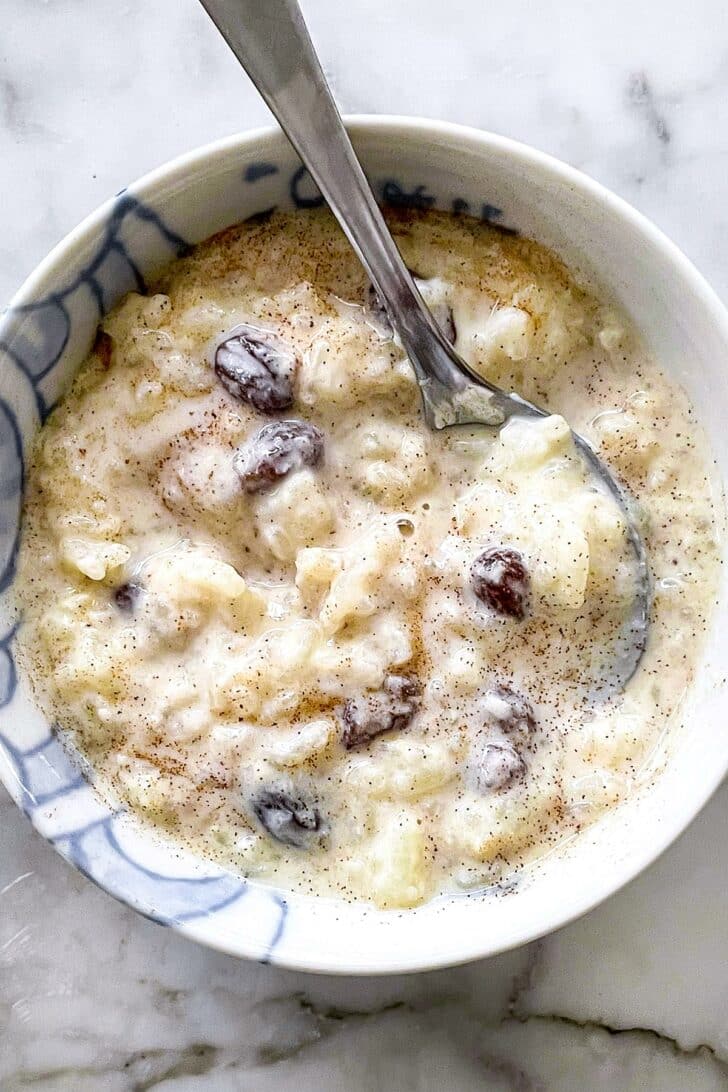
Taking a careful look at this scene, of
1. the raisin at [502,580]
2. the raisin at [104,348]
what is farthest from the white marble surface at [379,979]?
the raisin at [502,580]

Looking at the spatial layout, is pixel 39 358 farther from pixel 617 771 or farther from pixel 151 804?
pixel 617 771

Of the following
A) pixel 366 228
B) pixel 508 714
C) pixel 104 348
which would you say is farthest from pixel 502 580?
pixel 104 348

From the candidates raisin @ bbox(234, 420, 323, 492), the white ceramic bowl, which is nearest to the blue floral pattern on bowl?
the white ceramic bowl

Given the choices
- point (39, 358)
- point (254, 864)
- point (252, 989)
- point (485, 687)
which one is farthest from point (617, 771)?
point (39, 358)

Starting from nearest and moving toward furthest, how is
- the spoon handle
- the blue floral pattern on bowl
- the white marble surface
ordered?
the spoon handle < the blue floral pattern on bowl < the white marble surface

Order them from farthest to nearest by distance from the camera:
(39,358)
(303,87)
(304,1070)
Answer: (304,1070) < (39,358) < (303,87)

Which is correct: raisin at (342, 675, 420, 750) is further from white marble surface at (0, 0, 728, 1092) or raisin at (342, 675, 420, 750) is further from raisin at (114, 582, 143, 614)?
white marble surface at (0, 0, 728, 1092)
